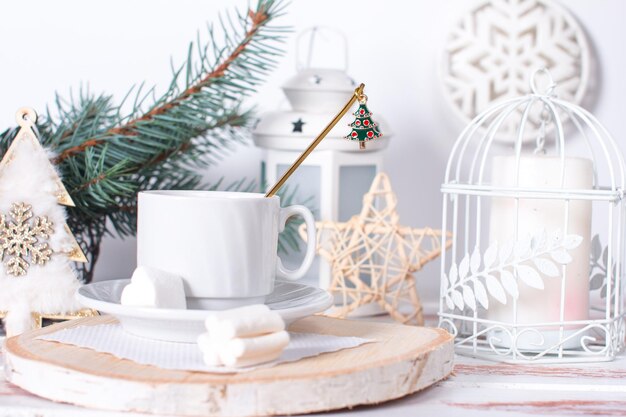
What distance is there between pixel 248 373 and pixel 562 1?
73 cm

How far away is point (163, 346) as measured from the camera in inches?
24.4

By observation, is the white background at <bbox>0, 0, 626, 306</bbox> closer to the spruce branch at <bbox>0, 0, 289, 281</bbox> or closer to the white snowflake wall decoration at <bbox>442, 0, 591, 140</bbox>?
the white snowflake wall decoration at <bbox>442, 0, 591, 140</bbox>

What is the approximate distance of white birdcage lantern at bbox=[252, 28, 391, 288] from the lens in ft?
2.97

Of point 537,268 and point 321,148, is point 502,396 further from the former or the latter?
point 321,148

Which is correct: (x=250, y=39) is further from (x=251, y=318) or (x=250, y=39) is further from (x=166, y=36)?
(x=251, y=318)

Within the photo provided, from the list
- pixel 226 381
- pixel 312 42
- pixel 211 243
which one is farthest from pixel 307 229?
pixel 312 42

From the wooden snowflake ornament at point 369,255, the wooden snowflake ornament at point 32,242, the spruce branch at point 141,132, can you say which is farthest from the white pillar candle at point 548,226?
the wooden snowflake ornament at point 32,242

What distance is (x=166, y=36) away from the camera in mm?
1074

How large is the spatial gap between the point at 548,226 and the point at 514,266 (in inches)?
2.2

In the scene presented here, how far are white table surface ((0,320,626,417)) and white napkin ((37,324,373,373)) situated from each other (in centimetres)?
5

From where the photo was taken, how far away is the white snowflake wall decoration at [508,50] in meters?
1.05

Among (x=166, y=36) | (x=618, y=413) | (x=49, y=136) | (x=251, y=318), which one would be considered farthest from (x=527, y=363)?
(x=166, y=36)

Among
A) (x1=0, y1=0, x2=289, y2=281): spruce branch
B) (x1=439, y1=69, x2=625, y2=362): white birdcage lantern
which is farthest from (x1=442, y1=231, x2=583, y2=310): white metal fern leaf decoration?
(x1=0, y1=0, x2=289, y2=281): spruce branch

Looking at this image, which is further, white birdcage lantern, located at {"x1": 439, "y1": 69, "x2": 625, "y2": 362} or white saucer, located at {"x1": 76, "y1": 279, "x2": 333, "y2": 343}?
white birdcage lantern, located at {"x1": 439, "y1": 69, "x2": 625, "y2": 362}
